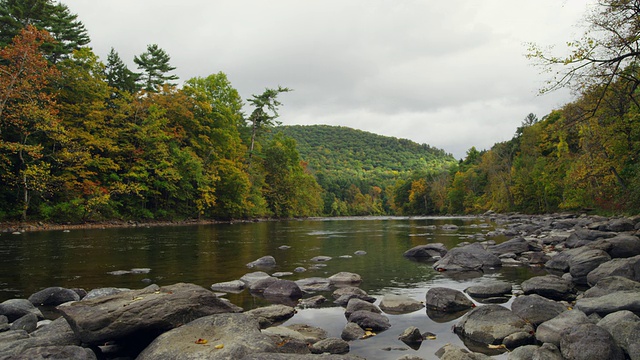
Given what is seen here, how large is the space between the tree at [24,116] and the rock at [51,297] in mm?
26702

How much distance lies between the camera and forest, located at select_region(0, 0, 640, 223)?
900 inches

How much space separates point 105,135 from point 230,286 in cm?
3760

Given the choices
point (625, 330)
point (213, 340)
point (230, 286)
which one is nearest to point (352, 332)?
point (213, 340)

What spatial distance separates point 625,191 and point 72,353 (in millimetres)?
33294

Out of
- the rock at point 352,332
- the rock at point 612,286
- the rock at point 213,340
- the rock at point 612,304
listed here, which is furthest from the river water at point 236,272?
the rock at point 612,286

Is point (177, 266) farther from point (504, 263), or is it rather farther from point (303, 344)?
point (504, 263)

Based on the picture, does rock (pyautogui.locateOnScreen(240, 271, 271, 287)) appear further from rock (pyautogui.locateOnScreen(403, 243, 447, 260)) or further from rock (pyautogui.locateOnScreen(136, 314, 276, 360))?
rock (pyautogui.locateOnScreen(403, 243, 447, 260))

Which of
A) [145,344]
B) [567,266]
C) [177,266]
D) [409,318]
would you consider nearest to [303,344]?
[145,344]

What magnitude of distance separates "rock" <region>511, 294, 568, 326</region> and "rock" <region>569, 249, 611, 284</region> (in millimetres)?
4556

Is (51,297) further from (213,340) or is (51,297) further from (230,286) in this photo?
(213,340)

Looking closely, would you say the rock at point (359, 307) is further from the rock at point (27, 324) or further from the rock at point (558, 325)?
the rock at point (27, 324)

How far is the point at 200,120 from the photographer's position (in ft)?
176

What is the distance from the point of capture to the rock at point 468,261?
13922 mm

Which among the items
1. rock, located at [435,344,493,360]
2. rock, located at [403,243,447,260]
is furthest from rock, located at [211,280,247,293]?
rock, located at [403,243,447,260]
